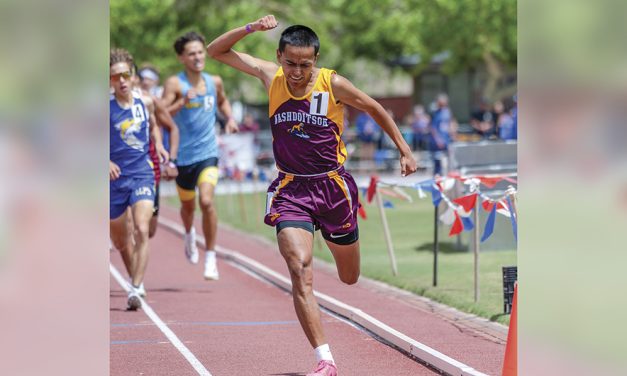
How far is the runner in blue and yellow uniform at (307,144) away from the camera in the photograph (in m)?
8.72

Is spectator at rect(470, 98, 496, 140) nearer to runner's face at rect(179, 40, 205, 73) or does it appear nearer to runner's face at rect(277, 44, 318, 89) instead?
runner's face at rect(179, 40, 205, 73)

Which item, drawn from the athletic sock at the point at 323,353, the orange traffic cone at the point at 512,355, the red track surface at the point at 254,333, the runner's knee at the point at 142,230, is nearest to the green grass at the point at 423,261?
the red track surface at the point at 254,333

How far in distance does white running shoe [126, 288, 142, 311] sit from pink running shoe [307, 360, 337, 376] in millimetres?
4277

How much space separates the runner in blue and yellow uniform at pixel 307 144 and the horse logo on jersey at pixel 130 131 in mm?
3536

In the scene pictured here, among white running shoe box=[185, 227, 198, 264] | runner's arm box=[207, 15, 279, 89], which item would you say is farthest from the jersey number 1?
white running shoe box=[185, 227, 198, 264]

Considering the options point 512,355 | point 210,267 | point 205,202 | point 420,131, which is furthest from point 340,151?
point 420,131

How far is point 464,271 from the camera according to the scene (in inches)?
601

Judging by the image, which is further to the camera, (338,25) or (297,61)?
(338,25)

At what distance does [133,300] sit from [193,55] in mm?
2924

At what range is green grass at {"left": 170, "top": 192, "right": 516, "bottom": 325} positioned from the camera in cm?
1297

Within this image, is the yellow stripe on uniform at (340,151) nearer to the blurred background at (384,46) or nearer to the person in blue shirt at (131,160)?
the person in blue shirt at (131,160)

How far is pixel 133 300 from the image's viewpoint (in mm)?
12328

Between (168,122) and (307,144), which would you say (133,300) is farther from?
(307,144)
